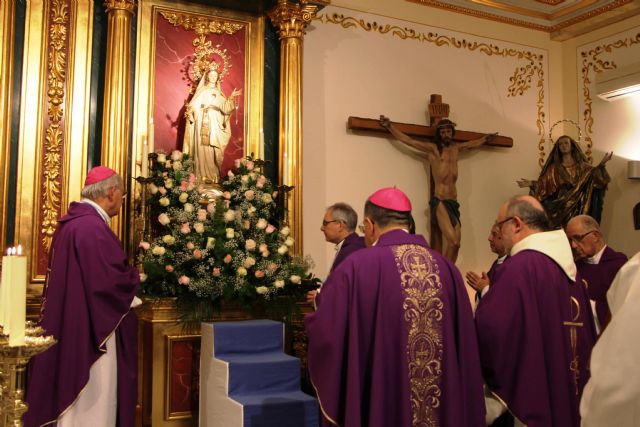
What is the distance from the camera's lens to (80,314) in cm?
448

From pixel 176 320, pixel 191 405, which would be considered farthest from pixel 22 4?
pixel 191 405

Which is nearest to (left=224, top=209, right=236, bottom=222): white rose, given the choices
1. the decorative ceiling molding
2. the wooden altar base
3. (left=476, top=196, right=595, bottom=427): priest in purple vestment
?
the wooden altar base

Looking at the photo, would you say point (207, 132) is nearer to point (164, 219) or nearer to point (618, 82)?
point (164, 219)

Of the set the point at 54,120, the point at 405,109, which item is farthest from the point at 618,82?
the point at 54,120

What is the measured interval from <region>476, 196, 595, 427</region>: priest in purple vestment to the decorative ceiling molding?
5.21 metres

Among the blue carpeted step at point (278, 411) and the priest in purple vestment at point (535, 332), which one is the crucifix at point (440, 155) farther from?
the priest in purple vestment at point (535, 332)

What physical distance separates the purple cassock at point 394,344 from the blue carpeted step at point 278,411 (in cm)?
94

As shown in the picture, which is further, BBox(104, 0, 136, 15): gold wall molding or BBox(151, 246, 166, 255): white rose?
BBox(104, 0, 136, 15): gold wall molding

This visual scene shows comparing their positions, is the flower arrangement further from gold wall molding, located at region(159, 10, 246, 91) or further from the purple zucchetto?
the purple zucchetto

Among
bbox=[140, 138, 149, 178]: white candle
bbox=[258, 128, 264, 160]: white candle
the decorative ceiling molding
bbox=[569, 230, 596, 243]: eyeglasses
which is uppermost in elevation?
the decorative ceiling molding

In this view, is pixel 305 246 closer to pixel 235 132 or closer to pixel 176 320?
pixel 235 132

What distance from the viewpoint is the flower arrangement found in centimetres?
536

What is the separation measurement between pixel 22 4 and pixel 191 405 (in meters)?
3.69

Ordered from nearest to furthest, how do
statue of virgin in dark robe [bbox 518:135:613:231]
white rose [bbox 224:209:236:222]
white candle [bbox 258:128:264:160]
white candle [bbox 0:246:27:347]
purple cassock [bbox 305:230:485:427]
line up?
white candle [bbox 0:246:27:347] < purple cassock [bbox 305:230:485:427] < white rose [bbox 224:209:236:222] < white candle [bbox 258:128:264:160] < statue of virgin in dark robe [bbox 518:135:613:231]
